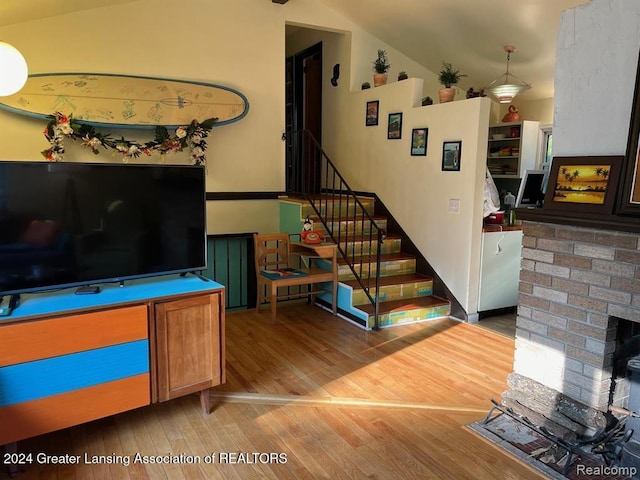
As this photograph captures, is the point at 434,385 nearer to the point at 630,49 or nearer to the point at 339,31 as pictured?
the point at 630,49

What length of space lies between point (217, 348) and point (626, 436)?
84.7 inches

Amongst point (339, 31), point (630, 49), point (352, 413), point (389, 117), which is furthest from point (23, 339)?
point (339, 31)

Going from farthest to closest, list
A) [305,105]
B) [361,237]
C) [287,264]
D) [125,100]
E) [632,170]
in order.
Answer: [305,105] → [361,237] → [287,264] → [125,100] → [632,170]

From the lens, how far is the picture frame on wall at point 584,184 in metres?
2.25

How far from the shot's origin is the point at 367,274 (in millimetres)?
4809

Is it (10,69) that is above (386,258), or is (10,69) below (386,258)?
above

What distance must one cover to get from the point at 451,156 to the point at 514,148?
2.18 m

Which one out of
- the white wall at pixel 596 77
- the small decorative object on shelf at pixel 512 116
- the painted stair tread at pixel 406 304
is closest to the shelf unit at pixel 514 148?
the small decorative object on shelf at pixel 512 116

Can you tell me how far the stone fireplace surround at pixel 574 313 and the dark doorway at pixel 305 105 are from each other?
3742mm

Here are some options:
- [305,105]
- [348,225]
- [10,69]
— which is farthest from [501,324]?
[10,69]

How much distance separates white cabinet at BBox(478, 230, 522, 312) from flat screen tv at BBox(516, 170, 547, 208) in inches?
12.4

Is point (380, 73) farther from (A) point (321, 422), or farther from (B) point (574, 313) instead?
(A) point (321, 422)

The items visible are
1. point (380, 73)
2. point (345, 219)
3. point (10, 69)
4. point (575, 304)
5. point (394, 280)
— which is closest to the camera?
point (575, 304)

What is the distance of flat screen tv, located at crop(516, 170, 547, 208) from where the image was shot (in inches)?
175
